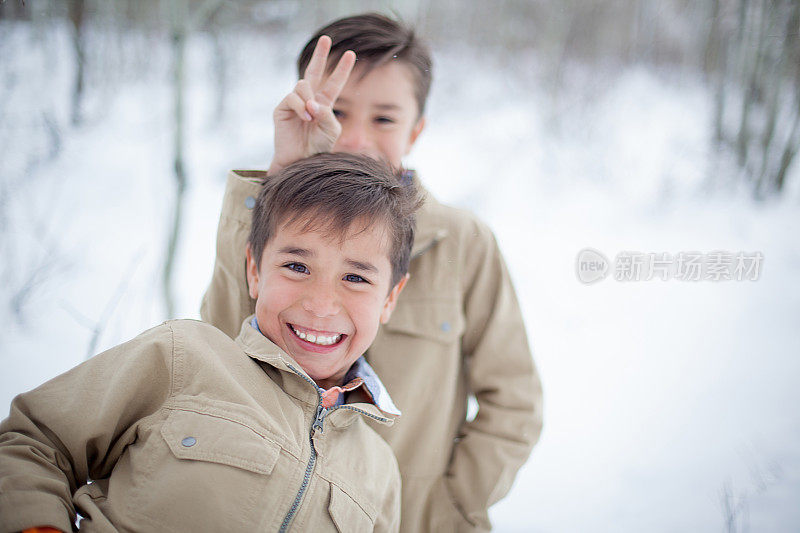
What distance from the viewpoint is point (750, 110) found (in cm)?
423

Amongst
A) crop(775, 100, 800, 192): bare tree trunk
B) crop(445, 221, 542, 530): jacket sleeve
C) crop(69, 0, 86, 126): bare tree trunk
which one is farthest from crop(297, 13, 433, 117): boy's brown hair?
crop(775, 100, 800, 192): bare tree trunk

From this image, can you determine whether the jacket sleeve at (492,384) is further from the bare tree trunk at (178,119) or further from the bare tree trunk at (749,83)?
the bare tree trunk at (749,83)

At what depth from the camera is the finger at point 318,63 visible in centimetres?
137

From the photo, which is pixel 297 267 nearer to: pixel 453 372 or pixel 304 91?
pixel 304 91

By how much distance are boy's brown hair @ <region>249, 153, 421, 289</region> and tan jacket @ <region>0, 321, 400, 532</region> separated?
26cm

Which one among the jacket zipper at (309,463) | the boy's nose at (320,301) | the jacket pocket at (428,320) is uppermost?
the boy's nose at (320,301)

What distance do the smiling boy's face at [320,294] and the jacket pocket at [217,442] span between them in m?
0.20

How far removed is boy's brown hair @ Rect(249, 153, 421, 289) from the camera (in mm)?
1177

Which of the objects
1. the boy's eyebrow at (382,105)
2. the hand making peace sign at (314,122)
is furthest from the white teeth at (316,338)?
the boy's eyebrow at (382,105)

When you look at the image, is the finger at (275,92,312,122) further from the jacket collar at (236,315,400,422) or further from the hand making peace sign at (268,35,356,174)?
the jacket collar at (236,315,400,422)

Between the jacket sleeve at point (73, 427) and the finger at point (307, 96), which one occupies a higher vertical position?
the finger at point (307, 96)

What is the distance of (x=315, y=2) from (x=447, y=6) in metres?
2.13

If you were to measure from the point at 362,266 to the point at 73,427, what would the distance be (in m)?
0.59

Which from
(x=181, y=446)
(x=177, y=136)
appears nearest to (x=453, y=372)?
(x=181, y=446)
